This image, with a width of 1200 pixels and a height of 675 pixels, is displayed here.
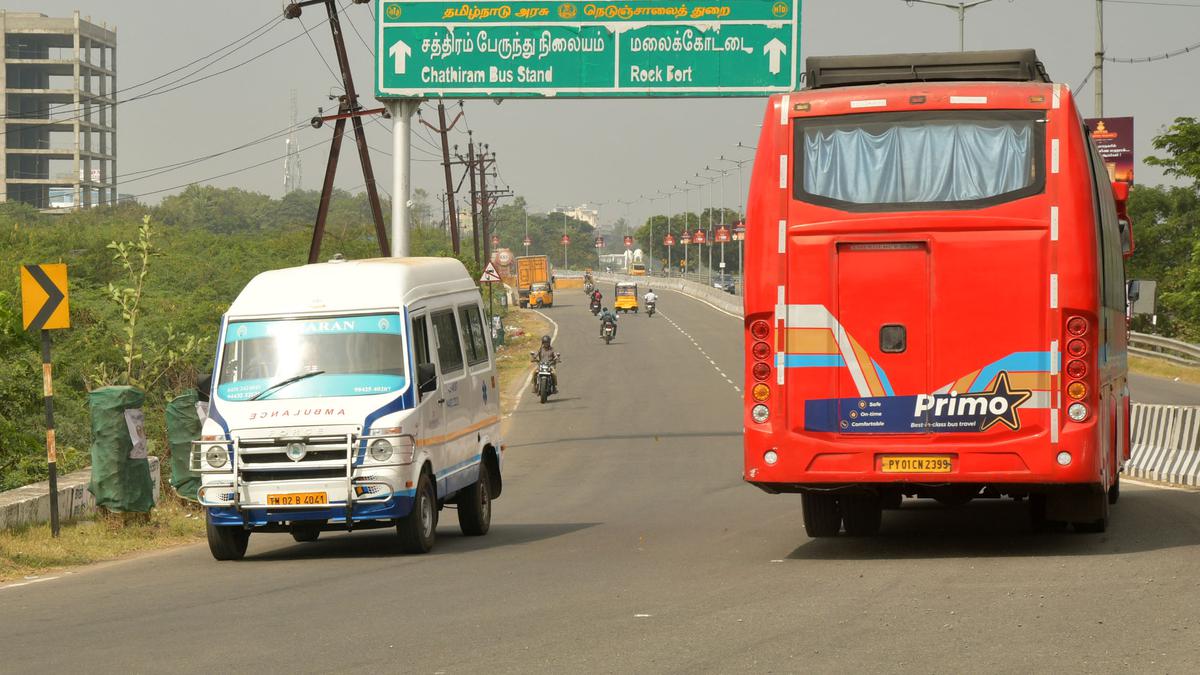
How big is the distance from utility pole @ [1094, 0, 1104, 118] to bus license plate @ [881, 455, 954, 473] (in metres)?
36.9

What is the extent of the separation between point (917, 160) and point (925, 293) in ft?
3.46

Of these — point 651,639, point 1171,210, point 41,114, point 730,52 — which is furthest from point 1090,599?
point 41,114

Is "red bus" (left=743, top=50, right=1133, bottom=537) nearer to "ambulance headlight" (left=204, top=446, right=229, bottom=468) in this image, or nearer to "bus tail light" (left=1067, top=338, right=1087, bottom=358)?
"bus tail light" (left=1067, top=338, right=1087, bottom=358)

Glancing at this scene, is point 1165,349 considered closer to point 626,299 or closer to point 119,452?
Result: point 626,299

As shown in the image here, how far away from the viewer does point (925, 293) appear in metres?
11.8

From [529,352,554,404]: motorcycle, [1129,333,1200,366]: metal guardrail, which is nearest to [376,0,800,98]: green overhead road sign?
[529,352,554,404]: motorcycle

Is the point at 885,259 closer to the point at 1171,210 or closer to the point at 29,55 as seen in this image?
the point at 1171,210

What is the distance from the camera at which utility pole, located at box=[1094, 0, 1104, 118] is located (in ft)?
149

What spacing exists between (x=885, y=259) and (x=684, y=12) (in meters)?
15.2

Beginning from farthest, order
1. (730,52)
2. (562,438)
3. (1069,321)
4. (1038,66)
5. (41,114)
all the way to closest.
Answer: (41,114) → (562,438) → (730,52) → (1038,66) → (1069,321)

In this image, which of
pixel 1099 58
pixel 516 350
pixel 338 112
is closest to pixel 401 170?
pixel 338 112

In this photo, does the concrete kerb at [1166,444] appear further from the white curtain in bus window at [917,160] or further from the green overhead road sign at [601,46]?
the white curtain in bus window at [917,160]

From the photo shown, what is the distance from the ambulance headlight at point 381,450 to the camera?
13570 mm

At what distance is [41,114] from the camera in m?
166
